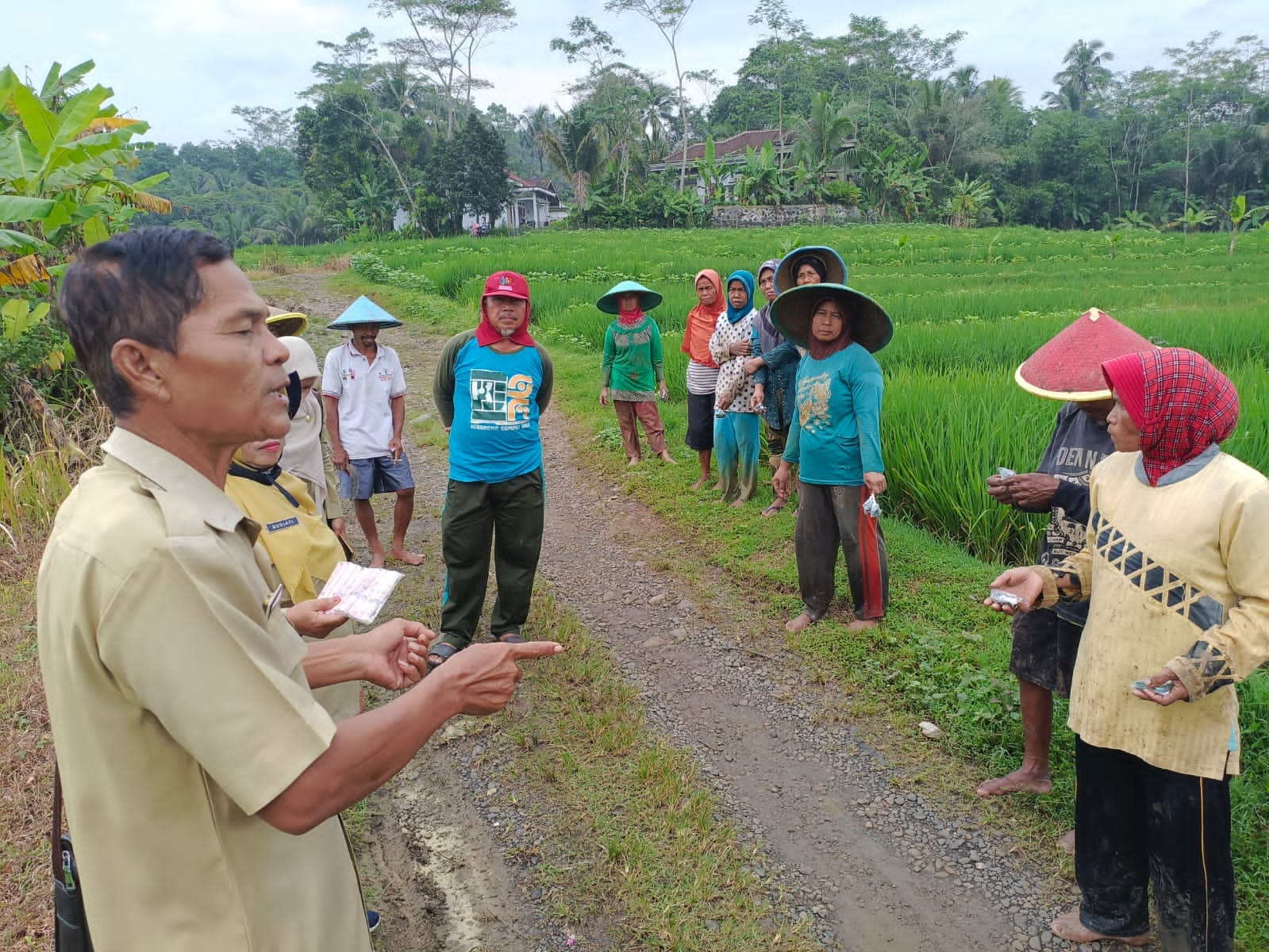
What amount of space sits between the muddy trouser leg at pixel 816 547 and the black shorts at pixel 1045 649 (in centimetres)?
139

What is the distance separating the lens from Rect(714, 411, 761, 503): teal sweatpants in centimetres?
596

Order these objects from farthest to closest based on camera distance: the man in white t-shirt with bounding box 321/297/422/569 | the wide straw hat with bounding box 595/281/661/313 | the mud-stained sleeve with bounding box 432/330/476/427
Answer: the wide straw hat with bounding box 595/281/661/313 < the man in white t-shirt with bounding box 321/297/422/569 < the mud-stained sleeve with bounding box 432/330/476/427

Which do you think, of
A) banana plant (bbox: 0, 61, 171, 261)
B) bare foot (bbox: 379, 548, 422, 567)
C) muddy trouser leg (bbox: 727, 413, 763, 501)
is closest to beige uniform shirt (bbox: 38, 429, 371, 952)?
bare foot (bbox: 379, 548, 422, 567)

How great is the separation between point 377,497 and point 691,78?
153 ft

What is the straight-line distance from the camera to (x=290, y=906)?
3.86 feet

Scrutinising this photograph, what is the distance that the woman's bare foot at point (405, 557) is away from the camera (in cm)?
530

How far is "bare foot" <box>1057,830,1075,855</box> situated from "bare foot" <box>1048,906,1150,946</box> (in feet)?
1.01

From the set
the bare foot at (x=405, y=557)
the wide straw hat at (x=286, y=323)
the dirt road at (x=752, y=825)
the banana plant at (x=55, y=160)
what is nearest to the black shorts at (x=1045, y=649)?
the dirt road at (x=752, y=825)

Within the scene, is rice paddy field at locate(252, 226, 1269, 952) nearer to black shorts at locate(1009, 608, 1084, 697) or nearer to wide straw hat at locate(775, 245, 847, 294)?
black shorts at locate(1009, 608, 1084, 697)

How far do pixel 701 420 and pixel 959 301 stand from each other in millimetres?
6678

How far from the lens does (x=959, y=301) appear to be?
1159 centimetres

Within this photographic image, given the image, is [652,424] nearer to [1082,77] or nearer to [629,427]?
[629,427]

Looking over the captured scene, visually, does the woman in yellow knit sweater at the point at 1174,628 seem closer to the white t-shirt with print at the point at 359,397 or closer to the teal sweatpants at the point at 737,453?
the teal sweatpants at the point at 737,453

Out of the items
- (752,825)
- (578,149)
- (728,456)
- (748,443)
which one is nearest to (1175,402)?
(752,825)
